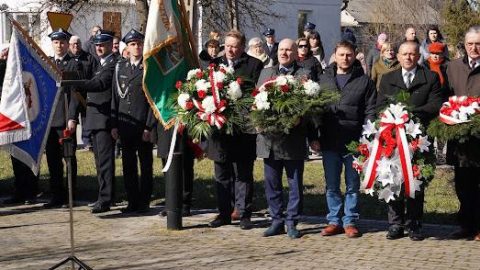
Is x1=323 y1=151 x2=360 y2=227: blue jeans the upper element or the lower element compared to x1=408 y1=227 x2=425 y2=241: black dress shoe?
upper

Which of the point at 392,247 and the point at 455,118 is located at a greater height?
the point at 455,118

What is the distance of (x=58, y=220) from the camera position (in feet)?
38.2

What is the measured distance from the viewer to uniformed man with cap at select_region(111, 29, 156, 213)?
38.5 ft

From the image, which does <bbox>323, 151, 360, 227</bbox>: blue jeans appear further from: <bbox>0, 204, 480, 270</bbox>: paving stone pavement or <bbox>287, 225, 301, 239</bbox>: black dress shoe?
<bbox>287, 225, 301, 239</bbox>: black dress shoe

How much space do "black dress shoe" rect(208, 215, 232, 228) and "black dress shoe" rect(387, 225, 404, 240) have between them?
2037 millimetres

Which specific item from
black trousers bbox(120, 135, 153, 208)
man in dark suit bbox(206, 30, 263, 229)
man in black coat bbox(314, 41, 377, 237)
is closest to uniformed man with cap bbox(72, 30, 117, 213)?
black trousers bbox(120, 135, 153, 208)

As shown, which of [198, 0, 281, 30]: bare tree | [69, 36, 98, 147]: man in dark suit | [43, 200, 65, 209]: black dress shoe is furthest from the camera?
[198, 0, 281, 30]: bare tree

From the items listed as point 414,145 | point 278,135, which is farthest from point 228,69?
point 414,145

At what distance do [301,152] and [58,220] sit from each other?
11.3ft

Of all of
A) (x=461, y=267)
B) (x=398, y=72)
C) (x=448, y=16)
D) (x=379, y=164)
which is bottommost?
(x=461, y=267)

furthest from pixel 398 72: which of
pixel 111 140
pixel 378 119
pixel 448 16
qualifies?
pixel 448 16

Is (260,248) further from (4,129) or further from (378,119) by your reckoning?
(4,129)

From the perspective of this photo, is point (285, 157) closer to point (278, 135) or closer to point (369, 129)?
point (278, 135)

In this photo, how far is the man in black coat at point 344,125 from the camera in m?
10.1
